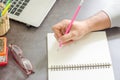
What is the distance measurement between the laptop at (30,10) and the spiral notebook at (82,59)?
10 centimetres

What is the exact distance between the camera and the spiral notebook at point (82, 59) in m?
0.88

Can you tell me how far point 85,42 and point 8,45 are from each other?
292mm

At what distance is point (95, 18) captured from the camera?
1003 mm

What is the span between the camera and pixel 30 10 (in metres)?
1.05

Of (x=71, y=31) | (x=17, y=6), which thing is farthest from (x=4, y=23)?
(x=71, y=31)

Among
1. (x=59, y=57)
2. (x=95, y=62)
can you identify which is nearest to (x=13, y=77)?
(x=59, y=57)

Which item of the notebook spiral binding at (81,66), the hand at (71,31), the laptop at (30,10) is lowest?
the notebook spiral binding at (81,66)

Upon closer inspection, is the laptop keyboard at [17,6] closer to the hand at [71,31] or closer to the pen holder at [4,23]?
the pen holder at [4,23]

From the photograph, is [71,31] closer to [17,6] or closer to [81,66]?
[81,66]

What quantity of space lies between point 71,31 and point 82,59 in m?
0.12

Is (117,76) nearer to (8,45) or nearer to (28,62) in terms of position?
(28,62)

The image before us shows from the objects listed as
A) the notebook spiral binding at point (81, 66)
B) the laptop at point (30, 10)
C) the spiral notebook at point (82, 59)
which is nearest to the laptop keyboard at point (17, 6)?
the laptop at point (30, 10)

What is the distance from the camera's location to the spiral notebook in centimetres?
88

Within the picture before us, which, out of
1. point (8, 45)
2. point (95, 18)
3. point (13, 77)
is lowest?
point (13, 77)
